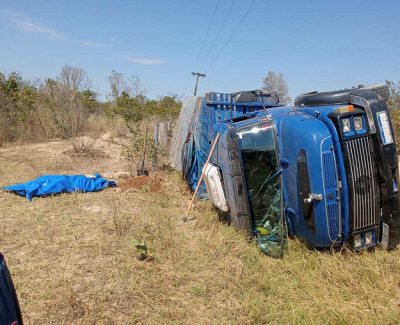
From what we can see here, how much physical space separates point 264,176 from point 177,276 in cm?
176

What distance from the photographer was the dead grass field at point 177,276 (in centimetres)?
289

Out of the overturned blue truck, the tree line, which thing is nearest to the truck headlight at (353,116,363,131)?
the overturned blue truck

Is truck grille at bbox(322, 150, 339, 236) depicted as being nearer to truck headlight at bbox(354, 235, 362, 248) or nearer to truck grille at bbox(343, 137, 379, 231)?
Result: truck grille at bbox(343, 137, 379, 231)

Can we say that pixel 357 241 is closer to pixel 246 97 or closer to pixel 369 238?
pixel 369 238

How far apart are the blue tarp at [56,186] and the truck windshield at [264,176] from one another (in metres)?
4.28

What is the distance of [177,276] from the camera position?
356 centimetres

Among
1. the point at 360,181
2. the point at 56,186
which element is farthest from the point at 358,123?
the point at 56,186

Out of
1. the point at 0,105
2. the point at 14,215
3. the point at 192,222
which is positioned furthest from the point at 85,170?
the point at 0,105

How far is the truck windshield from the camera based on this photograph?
4.21 m

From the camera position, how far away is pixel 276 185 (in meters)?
4.21

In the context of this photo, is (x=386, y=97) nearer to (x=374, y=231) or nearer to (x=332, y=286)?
(x=374, y=231)

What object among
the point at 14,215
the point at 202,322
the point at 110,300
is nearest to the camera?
the point at 202,322

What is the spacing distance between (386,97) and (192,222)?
356 cm

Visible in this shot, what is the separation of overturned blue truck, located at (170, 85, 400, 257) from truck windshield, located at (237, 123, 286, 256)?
0.5 inches
